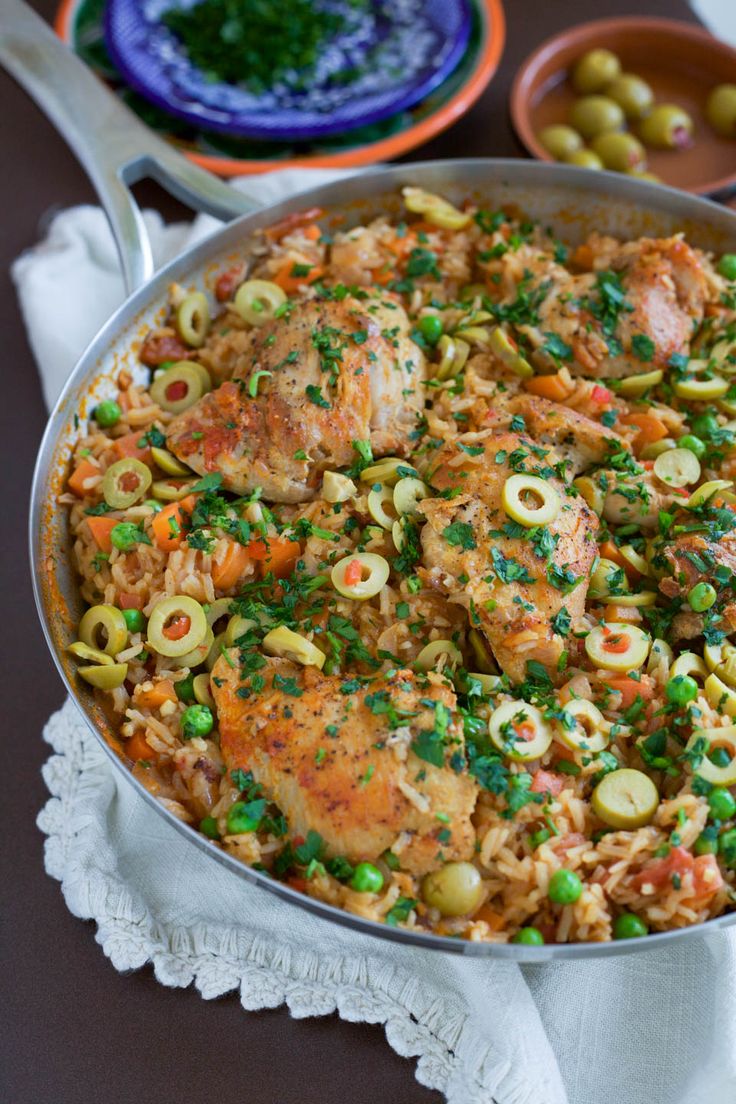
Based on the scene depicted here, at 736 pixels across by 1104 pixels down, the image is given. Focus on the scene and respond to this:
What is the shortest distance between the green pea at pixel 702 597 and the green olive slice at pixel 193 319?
6.41 ft

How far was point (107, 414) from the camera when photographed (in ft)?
11.7

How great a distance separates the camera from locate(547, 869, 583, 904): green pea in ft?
8.55

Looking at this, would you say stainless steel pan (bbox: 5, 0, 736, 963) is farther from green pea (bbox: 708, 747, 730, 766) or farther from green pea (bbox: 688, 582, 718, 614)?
green pea (bbox: 708, 747, 730, 766)

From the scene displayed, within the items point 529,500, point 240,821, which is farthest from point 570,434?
point 240,821

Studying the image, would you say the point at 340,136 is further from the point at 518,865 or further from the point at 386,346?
the point at 518,865

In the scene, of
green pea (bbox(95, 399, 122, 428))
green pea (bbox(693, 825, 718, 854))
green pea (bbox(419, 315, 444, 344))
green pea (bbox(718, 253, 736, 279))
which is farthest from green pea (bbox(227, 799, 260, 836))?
green pea (bbox(718, 253, 736, 279))

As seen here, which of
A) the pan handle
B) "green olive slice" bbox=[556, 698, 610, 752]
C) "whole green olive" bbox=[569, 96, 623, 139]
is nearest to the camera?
"green olive slice" bbox=[556, 698, 610, 752]

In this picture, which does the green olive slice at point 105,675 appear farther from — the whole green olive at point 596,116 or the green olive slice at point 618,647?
the whole green olive at point 596,116

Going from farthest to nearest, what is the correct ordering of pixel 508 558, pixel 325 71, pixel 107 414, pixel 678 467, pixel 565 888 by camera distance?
pixel 325 71 < pixel 107 414 < pixel 678 467 < pixel 508 558 < pixel 565 888

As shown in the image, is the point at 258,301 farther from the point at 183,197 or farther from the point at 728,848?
the point at 728,848

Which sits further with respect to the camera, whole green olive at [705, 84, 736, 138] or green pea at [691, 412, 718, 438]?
whole green olive at [705, 84, 736, 138]

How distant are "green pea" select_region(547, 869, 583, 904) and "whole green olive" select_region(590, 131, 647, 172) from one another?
377 centimetres

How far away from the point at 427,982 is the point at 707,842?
0.86 meters

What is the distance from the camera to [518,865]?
270 cm
